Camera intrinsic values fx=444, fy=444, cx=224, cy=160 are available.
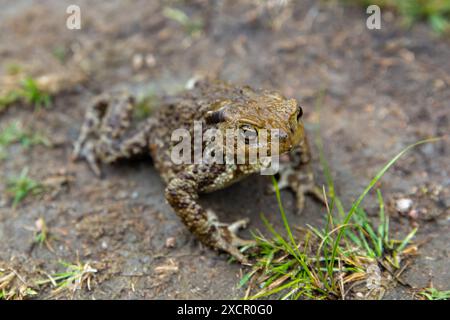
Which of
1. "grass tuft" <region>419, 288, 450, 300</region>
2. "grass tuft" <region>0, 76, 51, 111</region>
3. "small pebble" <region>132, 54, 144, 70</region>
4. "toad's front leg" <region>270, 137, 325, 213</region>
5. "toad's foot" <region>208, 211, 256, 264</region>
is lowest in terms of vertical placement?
"grass tuft" <region>419, 288, 450, 300</region>

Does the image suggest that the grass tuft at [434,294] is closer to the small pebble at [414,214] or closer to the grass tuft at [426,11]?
the small pebble at [414,214]

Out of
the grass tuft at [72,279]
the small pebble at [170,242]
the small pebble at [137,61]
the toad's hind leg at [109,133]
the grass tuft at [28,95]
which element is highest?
the small pebble at [137,61]

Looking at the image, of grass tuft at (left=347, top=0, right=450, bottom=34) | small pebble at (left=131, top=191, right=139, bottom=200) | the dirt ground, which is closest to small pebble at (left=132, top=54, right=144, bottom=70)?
the dirt ground

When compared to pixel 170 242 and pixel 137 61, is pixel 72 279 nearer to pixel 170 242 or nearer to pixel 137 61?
pixel 170 242

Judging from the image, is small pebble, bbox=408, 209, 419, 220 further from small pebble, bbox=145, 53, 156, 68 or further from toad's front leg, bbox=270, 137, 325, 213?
small pebble, bbox=145, 53, 156, 68

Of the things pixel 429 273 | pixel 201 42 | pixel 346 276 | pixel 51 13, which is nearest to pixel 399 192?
pixel 429 273

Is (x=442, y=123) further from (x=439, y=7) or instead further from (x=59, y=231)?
(x=59, y=231)

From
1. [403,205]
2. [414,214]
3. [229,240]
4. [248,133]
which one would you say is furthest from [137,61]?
[414,214]

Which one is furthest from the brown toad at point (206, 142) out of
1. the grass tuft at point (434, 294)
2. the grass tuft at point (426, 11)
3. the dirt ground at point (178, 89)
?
the grass tuft at point (426, 11)
